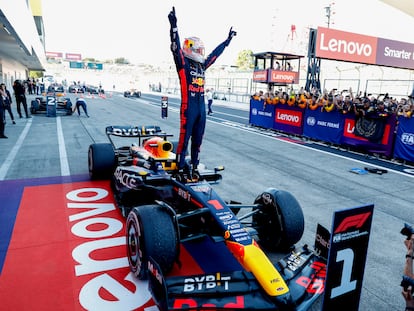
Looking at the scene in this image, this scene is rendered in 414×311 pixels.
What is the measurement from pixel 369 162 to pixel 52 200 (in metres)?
8.65

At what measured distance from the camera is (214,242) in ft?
11.9

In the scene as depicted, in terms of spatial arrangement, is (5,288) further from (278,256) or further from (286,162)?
(286,162)

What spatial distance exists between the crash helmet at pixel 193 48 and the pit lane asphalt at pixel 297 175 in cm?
284

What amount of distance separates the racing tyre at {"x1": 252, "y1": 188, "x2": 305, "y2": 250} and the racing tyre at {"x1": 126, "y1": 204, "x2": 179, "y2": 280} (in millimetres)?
1313

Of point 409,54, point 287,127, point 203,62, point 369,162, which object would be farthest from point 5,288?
point 409,54

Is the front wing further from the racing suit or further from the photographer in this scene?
the racing suit

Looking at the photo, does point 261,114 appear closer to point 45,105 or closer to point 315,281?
point 45,105

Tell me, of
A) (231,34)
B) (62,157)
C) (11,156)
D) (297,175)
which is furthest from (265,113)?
(231,34)

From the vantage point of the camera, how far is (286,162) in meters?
9.80

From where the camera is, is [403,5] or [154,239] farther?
[403,5]

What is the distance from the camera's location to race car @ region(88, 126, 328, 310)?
116 inches

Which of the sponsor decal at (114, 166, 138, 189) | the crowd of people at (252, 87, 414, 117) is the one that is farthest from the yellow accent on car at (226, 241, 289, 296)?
the crowd of people at (252, 87, 414, 117)

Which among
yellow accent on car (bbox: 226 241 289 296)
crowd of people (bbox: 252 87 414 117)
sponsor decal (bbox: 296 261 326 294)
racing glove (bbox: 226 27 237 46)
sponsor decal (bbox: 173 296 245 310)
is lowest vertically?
sponsor decal (bbox: 173 296 245 310)

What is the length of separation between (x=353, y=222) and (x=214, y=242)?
1767mm
